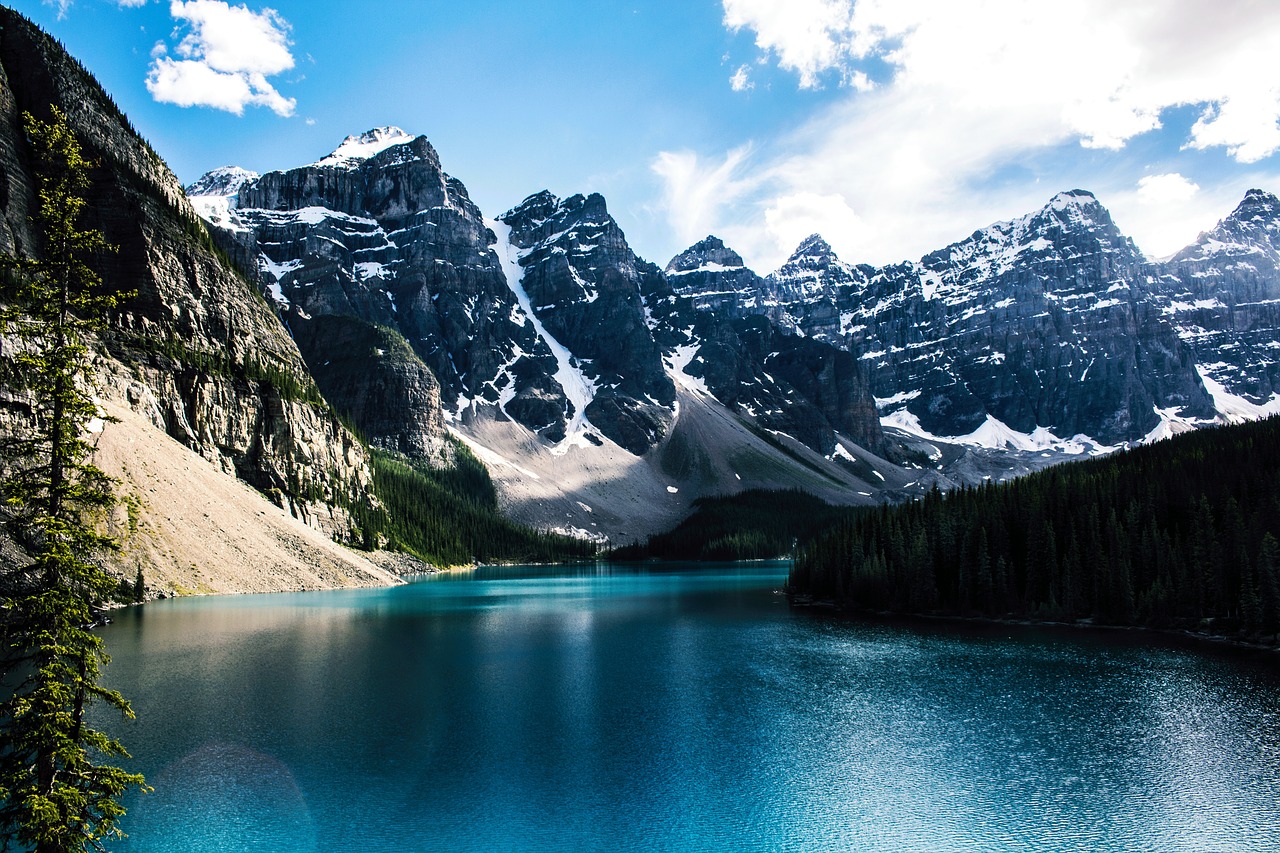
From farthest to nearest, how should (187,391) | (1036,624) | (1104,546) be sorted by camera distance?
(187,391) → (1104,546) → (1036,624)

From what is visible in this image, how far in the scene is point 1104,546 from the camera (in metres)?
A: 73.1

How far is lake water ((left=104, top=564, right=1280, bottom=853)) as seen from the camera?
911 inches

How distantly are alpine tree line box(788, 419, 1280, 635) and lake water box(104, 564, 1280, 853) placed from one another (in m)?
9.26

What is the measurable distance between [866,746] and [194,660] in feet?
116

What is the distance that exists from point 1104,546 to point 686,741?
56.7 m

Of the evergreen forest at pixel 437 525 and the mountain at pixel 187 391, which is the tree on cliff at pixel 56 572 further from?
the evergreen forest at pixel 437 525

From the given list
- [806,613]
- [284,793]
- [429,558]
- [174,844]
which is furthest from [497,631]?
[429,558]

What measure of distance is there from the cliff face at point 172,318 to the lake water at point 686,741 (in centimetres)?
5425

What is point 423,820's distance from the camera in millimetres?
23359

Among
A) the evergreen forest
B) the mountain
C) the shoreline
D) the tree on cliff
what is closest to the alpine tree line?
the shoreline

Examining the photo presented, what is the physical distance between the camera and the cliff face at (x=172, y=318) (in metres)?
102

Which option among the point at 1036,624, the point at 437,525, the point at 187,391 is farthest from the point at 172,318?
the point at 1036,624

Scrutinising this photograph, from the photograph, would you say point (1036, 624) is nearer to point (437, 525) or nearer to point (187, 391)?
point (187, 391)

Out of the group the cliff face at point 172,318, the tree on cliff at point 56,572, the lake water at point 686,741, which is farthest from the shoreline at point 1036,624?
A: the cliff face at point 172,318
